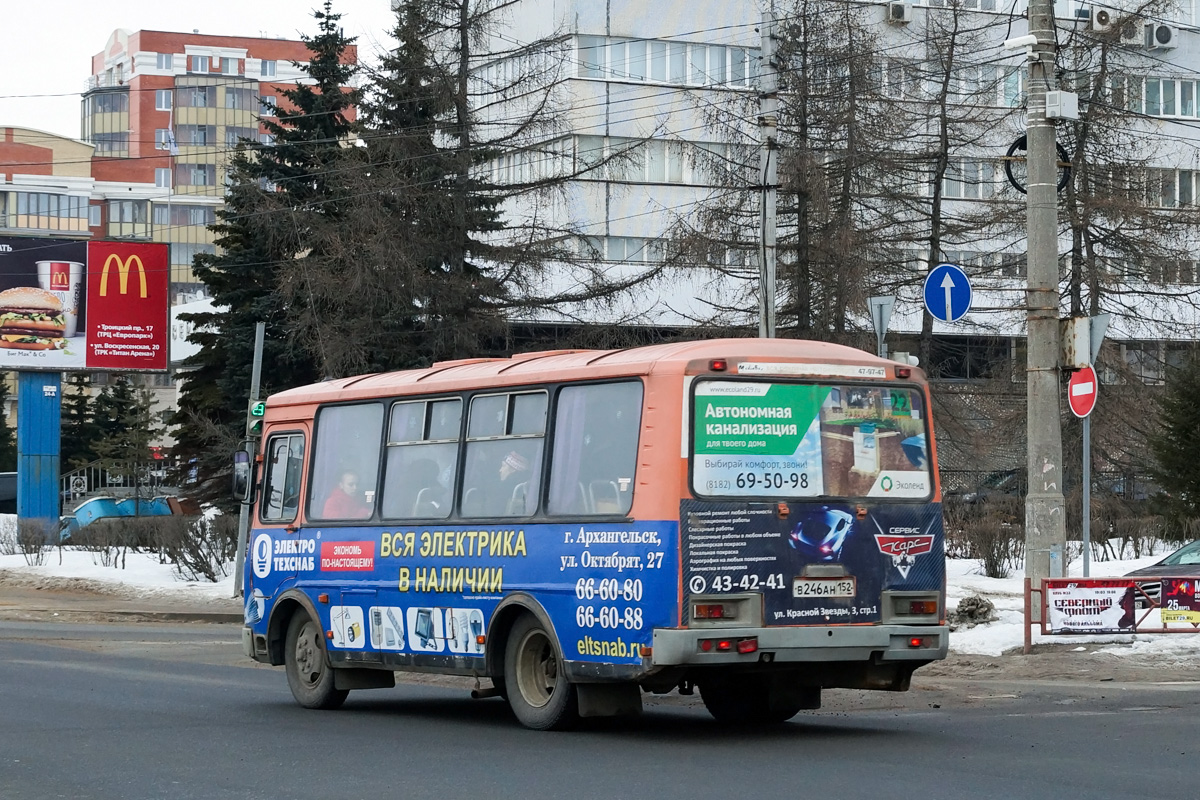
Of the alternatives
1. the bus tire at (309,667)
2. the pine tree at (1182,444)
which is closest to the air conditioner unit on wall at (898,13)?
the pine tree at (1182,444)

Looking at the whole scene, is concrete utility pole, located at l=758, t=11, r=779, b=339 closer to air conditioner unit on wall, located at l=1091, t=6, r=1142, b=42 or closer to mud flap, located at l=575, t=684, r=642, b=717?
mud flap, located at l=575, t=684, r=642, b=717

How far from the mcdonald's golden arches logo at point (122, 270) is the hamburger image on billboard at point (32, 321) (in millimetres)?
1207

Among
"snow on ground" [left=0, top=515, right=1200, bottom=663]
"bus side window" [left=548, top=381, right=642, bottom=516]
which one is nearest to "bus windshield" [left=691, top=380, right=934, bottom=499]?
"bus side window" [left=548, top=381, right=642, bottom=516]

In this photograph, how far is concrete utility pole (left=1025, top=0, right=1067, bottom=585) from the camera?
17219 millimetres

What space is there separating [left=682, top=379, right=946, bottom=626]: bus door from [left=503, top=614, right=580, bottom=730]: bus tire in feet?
5.01

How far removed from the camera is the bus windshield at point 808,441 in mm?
11328

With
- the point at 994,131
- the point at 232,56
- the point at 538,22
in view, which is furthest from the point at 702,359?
the point at 232,56

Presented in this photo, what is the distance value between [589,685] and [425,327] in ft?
79.8

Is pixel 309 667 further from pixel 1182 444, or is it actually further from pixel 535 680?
pixel 1182 444

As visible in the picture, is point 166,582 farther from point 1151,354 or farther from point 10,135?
point 10,135

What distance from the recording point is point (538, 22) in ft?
198

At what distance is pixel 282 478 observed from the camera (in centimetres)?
1564

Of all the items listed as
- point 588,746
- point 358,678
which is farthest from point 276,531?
point 588,746

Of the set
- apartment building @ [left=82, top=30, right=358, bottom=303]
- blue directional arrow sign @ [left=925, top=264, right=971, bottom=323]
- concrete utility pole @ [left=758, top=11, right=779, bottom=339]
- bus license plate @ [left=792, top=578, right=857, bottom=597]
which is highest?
apartment building @ [left=82, top=30, right=358, bottom=303]
